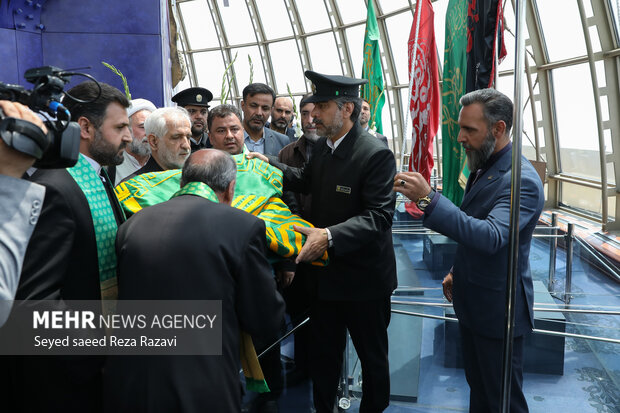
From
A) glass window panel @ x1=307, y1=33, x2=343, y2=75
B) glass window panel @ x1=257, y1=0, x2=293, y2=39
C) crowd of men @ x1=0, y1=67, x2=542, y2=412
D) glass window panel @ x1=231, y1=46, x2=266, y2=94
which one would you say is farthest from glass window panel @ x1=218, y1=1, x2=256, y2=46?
crowd of men @ x1=0, y1=67, x2=542, y2=412

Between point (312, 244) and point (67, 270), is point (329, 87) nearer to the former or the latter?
point (312, 244)

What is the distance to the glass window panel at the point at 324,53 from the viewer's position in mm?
12938

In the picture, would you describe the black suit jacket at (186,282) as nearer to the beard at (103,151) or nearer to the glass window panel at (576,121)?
the beard at (103,151)

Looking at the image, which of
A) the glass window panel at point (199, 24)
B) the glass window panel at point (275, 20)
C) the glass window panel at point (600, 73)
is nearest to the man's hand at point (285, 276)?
the glass window panel at point (600, 73)

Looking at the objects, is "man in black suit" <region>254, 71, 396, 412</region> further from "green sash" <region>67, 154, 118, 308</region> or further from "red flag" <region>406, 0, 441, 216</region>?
"red flag" <region>406, 0, 441, 216</region>

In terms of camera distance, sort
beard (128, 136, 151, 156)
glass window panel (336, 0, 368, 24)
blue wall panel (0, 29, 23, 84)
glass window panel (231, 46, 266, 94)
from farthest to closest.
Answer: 1. glass window panel (231, 46, 266, 94)
2. glass window panel (336, 0, 368, 24)
3. blue wall panel (0, 29, 23, 84)
4. beard (128, 136, 151, 156)

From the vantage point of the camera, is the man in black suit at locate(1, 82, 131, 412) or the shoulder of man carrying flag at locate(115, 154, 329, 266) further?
the shoulder of man carrying flag at locate(115, 154, 329, 266)

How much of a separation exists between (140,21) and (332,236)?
4.08m

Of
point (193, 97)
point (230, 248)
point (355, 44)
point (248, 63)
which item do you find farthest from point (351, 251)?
point (248, 63)

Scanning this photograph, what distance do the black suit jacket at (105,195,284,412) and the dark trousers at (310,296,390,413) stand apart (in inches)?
37.6

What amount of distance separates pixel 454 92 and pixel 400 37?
28.2 feet

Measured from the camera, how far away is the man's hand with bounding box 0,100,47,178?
0.94m

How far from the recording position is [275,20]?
13531 millimetres

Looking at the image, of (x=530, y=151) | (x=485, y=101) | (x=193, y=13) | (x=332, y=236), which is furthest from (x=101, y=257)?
(x=193, y=13)
